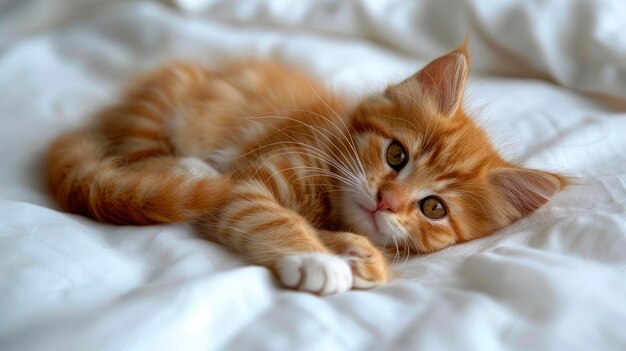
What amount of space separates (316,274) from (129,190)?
493 mm

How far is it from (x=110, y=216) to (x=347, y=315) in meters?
0.61

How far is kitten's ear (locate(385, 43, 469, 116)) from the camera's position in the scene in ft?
4.61

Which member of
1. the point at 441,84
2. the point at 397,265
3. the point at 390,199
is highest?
the point at 441,84

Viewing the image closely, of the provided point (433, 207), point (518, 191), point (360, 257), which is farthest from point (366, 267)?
point (518, 191)

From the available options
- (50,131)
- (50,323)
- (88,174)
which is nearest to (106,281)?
(50,323)

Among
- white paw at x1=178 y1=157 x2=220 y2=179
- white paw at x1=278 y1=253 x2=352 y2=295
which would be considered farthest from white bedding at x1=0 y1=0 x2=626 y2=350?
white paw at x1=178 y1=157 x2=220 y2=179

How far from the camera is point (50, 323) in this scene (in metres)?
0.84

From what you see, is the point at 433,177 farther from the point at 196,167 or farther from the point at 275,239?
the point at 196,167

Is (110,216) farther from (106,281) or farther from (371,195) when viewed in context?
(371,195)

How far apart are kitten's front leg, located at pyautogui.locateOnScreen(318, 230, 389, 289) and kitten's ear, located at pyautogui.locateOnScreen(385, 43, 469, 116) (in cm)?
43

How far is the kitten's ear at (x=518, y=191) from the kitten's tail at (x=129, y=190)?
2.11 feet

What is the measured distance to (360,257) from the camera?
3.71 feet

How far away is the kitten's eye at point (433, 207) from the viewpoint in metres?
1.32

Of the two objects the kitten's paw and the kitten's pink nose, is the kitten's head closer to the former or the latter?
the kitten's pink nose
